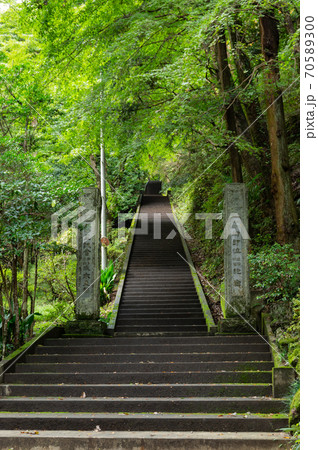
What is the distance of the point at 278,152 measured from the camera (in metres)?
10.1

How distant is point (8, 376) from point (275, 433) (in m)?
4.46

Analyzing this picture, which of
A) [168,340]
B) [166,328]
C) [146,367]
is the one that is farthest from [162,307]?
[146,367]

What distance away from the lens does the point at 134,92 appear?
12305 mm

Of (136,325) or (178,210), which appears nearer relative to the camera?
(136,325)

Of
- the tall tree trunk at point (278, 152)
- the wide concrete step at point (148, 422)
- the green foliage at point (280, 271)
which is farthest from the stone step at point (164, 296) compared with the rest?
the wide concrete step at point (148, 422)

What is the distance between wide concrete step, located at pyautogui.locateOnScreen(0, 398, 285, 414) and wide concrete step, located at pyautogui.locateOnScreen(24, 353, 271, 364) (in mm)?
1324

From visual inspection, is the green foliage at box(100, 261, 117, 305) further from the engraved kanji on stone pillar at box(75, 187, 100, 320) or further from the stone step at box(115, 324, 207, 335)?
the engraved kanji on stone pillar at box(75, 187, 100, 320)

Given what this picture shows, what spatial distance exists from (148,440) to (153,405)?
2.77 feet

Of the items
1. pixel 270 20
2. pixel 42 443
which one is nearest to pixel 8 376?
pixel 42 443

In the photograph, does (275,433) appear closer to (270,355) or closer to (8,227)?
(270,355)

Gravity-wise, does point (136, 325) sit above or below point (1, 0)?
below

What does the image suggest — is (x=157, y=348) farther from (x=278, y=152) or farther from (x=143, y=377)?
(x=278, y=152)

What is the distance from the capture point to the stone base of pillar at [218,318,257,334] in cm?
952

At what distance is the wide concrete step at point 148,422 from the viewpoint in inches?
239
